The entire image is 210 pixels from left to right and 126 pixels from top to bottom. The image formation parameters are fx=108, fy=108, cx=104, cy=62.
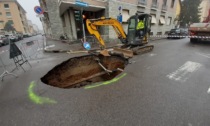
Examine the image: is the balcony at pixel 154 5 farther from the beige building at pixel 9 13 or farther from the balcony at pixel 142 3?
the beige building at pixel 9 13

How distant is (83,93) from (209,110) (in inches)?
119

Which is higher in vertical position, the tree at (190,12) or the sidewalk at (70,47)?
the tree at (190,12)

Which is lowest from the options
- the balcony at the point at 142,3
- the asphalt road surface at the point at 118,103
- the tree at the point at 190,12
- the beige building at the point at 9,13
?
the asphalt road surface at the point at 118,103

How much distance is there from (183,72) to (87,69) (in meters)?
4.50

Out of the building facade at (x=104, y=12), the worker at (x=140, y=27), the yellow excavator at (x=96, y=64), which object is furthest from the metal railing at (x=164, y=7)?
the worker at (x=140, y=27)

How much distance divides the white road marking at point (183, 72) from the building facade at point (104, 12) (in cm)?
766

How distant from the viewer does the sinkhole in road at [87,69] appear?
5.14 metres

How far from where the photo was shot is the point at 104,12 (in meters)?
12.2

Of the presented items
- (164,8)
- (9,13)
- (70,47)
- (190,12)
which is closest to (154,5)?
(164,8)

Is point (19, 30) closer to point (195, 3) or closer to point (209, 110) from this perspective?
point (209, 110)

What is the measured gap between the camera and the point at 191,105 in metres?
2.53

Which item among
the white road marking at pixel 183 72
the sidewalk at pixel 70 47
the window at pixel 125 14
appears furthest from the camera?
the window at pixel 125 14

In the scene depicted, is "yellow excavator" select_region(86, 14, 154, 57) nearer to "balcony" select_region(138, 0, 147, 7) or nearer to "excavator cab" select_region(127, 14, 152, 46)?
"excavator cab" select_region(127, 14, 152, 46)

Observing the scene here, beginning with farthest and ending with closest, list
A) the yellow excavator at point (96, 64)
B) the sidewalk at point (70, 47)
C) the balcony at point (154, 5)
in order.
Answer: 1. the balcony at point (154, 5)
2. the sidewalk at point (70, 47)
3. the yellow excavator at point (96, 64)
